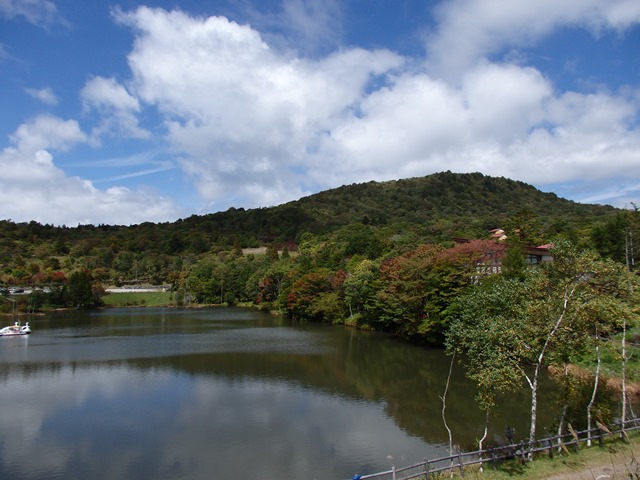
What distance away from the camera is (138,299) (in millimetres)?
102188

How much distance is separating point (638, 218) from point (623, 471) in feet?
170

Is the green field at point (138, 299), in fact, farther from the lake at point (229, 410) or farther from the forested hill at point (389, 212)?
the lake at point (229, 410)

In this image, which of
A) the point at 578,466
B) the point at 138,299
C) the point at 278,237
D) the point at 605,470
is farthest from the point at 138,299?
the point at 605,470

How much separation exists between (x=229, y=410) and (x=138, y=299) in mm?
85110

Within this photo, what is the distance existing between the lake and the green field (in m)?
55.0

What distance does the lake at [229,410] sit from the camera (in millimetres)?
18125

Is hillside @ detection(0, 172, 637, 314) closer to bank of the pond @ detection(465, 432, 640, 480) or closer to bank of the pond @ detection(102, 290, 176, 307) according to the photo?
bank of the pond @ detection(102, 290, 176, 307)

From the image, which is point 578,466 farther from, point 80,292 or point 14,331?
point 80,292

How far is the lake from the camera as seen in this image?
59.5 ft

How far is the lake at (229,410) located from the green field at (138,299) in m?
55.0

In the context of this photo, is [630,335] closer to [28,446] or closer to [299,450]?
[299,450]

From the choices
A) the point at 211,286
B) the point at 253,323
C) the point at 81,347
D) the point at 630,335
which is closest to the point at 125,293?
the point at 211,286

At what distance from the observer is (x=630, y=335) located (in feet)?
101

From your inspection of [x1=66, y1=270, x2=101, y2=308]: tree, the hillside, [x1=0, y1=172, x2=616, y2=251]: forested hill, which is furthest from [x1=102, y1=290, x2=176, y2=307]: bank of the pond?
[x1=0, y1=172, x2=616, y2=251]: forested hill
